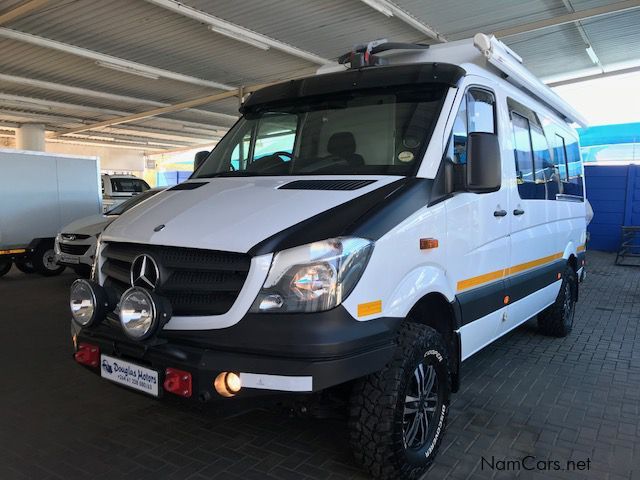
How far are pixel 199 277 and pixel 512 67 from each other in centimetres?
295

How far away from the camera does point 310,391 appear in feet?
7.54

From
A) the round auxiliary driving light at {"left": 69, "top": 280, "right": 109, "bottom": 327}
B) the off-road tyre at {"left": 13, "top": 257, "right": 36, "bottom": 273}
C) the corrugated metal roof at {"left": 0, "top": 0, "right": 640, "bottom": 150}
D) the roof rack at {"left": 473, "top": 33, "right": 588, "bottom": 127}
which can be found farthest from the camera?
the off-road tyre at {"left": 13, "top": 257, "right": 36, "bottom": 273}

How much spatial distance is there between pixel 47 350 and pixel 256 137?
3396 mm

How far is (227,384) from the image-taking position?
7.82 ft

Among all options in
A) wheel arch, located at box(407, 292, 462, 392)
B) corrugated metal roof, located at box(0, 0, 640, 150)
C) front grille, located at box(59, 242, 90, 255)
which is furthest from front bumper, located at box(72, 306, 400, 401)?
corrugated metal roof, located at box(0, 0, 640, 150)

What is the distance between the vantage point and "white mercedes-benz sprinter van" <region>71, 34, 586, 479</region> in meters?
2.37

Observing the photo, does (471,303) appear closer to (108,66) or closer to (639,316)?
(639,316)

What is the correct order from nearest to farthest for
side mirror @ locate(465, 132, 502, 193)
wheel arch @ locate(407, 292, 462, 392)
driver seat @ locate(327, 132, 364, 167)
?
side mirror @ locate(465, 132, 502, 193) → wheel arch @ locate(407, 292, 462, 392) → driver seat @ locate(327, 132, 364, 167)

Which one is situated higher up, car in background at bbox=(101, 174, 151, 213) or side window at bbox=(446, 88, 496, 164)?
side window at bbox=(446, 88, 496, 164)

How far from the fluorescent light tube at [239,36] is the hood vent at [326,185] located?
25.7 ft

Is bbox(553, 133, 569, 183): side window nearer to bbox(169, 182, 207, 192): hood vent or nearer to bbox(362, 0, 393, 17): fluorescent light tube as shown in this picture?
bbox(169, 182, 207, 192): hood vent

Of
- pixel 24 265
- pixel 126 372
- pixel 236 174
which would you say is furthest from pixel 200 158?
pixel 24 265

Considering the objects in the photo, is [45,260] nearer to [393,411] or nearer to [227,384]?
[227,384]

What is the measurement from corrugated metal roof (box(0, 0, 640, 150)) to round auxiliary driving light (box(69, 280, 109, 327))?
24.2 ft
